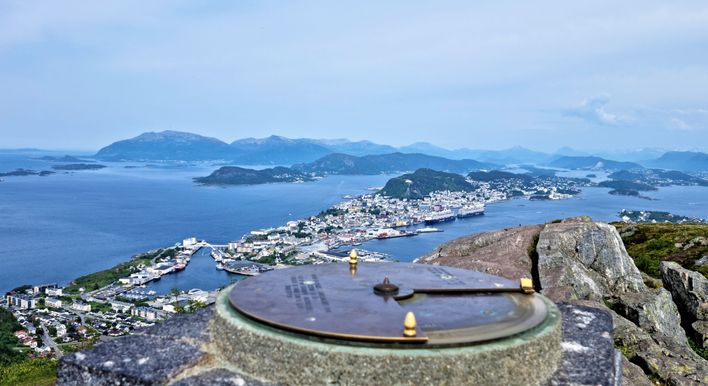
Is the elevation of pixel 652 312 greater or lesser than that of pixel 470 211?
greater

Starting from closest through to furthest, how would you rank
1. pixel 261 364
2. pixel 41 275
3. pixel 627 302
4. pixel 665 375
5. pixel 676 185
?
1. pixel 261 364
2. pixel 665 375
3. pixel 627 302
4. pixel 41 275
5. pixel 676 185

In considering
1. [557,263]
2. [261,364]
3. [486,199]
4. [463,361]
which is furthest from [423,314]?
[486,199]

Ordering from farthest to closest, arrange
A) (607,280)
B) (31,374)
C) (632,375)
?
(31,374)
(607,280)
(632,375)

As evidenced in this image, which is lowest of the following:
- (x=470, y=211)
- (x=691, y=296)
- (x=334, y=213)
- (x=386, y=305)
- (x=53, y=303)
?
(x=53, y=303)

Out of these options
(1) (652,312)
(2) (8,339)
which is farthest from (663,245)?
(2) (8,339)

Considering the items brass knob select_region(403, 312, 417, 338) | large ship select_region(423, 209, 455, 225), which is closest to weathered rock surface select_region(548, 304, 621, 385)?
brass knob select_region(403, 312, 417, 338)

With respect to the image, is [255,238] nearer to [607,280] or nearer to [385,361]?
[607,280]

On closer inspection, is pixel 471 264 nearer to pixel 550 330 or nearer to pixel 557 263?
pixel 557 263
